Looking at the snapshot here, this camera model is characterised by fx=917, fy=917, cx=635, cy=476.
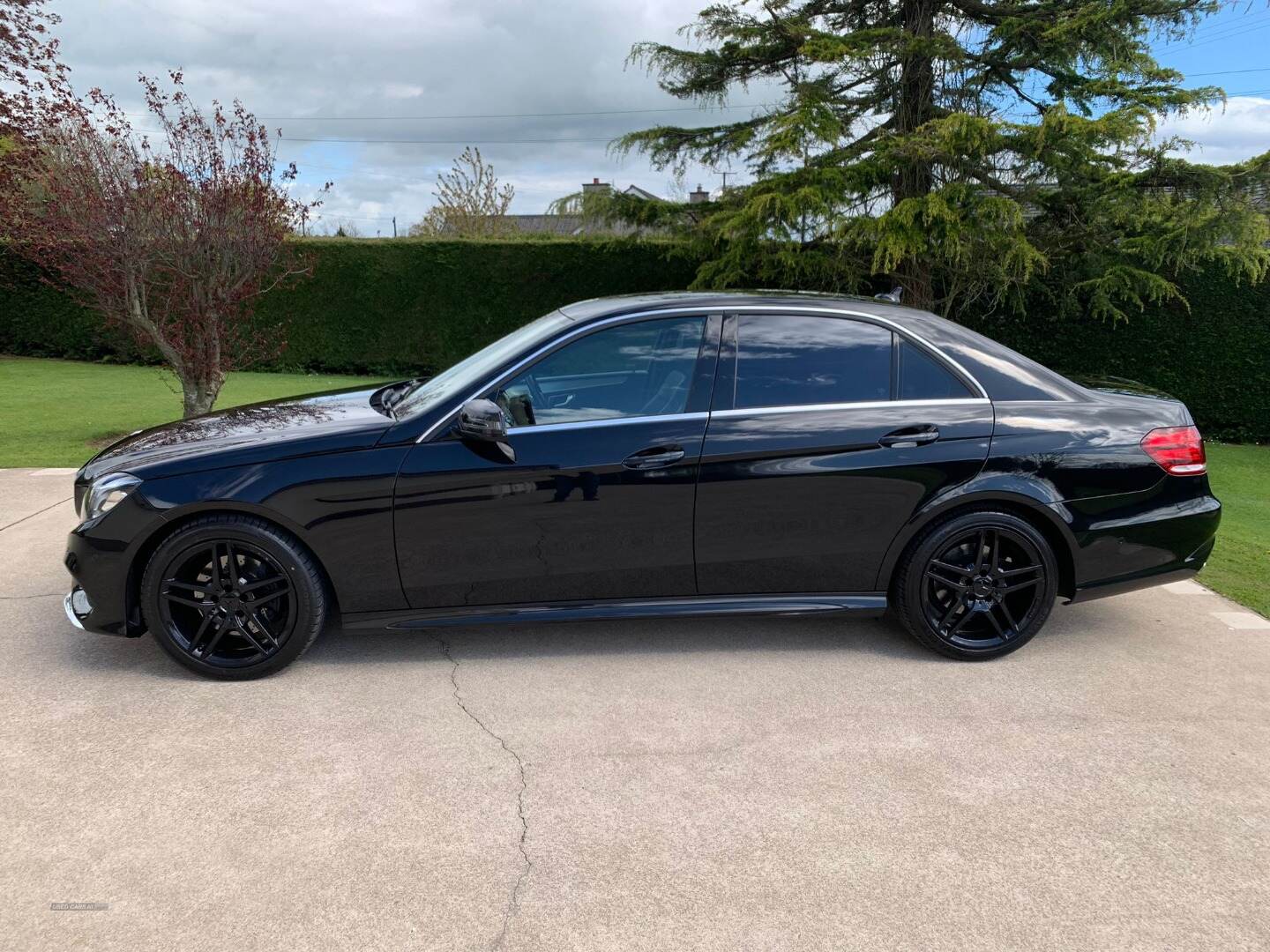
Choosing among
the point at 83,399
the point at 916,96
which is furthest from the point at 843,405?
the point at 83,399

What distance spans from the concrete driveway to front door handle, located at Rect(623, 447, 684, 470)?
0.88 m

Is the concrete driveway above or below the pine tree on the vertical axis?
below

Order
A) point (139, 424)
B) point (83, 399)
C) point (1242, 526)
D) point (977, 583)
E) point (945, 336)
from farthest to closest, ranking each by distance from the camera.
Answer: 1. point (83, 399)
2. point (139, 424)
3. point (1242, 526)
4. point (945, 336)
5. point (977, 583)

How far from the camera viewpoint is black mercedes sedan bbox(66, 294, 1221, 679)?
3596 millimetres

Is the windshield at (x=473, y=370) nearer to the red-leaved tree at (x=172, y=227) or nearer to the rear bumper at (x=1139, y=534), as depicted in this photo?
the rear bumper at (x=1139, y=534)

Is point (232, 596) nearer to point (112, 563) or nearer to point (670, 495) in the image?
point (112, 563)

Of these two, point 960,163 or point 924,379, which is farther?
point 960,163

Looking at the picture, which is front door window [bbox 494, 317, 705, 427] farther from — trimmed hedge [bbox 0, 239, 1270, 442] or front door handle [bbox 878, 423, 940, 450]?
trimmed hedge [bbox 0, 239, 1270, 442]

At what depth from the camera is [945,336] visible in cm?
402

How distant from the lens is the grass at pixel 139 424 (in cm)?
560

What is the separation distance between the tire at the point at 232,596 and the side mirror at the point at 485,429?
803 millimetres

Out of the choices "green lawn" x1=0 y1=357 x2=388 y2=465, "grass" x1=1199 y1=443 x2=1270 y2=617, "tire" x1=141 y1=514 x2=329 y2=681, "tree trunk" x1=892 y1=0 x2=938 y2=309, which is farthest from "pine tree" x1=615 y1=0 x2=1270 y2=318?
"tire" x1=141 y1=514 x2=329 y2=681

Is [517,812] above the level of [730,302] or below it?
below

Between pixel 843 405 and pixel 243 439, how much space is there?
2.48 metres
